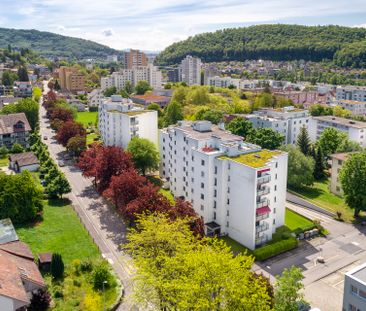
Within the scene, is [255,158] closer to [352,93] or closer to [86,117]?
[86,117]

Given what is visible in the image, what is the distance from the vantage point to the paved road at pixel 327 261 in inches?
1491

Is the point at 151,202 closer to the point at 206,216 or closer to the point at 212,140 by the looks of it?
the point at 206,216

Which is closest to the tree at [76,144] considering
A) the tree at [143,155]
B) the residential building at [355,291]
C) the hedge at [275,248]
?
the tree at [143,155]

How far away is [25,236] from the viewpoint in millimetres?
46281

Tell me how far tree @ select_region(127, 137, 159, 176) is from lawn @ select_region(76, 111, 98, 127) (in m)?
52.0

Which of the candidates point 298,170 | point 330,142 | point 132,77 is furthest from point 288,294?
point 132,77

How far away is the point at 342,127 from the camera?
282ft

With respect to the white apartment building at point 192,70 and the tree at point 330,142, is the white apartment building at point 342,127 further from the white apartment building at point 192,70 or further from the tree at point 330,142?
the white apartment building at point 192,70

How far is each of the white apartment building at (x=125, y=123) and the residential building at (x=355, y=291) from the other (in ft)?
168

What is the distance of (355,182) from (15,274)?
44.5 metres

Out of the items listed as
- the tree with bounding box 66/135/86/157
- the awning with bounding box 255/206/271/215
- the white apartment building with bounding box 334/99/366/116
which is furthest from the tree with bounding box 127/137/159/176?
the white apartment building with bounding box 334/99/366/116

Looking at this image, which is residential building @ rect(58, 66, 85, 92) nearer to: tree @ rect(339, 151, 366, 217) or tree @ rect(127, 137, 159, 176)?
tree @ rect(127, 137, 159, 176)

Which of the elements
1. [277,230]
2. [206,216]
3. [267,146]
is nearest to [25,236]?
[206,216]

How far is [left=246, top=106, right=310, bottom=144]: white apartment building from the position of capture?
8362cm
